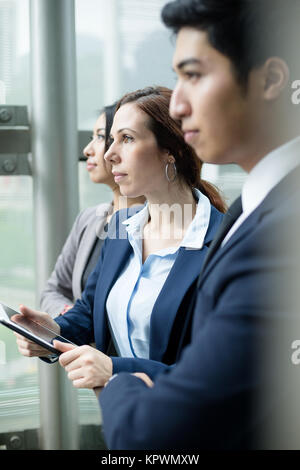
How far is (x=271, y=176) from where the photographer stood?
0.64m

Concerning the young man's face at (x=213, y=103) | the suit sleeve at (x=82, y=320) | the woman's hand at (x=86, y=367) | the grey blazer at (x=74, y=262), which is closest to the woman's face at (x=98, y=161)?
the grey blazer at (x=74, y=262)

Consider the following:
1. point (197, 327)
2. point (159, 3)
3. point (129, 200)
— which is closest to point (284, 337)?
point (197, 327)

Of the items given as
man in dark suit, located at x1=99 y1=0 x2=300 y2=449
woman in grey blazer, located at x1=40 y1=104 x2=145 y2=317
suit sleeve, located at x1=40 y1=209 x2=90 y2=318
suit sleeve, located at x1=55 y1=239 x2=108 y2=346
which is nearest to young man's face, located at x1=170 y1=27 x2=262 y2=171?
man in dark suit, located at x1=99 y1=0 x2=300 y2=449

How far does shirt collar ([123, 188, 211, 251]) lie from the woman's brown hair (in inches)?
2.3

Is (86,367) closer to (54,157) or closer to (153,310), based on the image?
(153,310)

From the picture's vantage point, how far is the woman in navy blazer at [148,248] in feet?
3.56

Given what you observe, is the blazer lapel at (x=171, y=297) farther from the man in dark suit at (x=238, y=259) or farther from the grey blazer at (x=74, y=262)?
the grey blazer at (x=74, y=262)

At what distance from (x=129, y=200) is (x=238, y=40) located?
1152mm

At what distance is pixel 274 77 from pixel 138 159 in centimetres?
67

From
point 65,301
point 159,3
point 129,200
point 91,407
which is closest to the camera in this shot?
point 129,200

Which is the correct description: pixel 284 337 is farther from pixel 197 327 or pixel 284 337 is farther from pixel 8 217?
pixel 8 217

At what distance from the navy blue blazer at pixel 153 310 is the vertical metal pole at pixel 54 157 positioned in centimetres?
98

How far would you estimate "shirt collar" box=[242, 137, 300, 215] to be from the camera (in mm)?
630

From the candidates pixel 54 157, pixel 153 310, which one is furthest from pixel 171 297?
pixel 54 157
